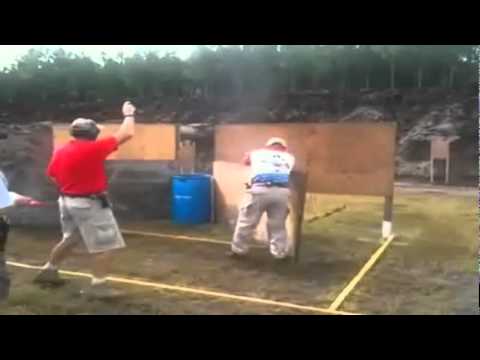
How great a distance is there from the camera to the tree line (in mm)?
15992

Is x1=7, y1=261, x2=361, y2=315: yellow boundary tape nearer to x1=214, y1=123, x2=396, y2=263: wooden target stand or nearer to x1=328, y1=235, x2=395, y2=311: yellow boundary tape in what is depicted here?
x1=328, y1=235, x2=395, y2=311: yellow boundary tape

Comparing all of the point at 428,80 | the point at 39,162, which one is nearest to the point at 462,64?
the point at 428,80

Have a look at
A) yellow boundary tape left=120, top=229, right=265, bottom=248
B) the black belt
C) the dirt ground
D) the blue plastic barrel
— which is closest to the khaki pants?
the dirt ground

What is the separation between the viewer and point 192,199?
804 cm

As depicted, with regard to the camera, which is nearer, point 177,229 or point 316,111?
point 177,229

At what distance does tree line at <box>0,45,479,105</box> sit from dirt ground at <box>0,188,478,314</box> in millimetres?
8887

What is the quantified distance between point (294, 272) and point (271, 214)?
673 mm

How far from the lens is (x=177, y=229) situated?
7.62 m

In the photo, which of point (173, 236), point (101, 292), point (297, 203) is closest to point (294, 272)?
point (297, 203)

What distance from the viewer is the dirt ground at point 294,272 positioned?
4.25 metres

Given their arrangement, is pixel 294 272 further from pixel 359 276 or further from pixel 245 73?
pixel 245 73

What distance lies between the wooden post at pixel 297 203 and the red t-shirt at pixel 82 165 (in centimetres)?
222

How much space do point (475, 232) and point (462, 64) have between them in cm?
1223

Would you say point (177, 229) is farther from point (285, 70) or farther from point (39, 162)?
point (285, 70)
